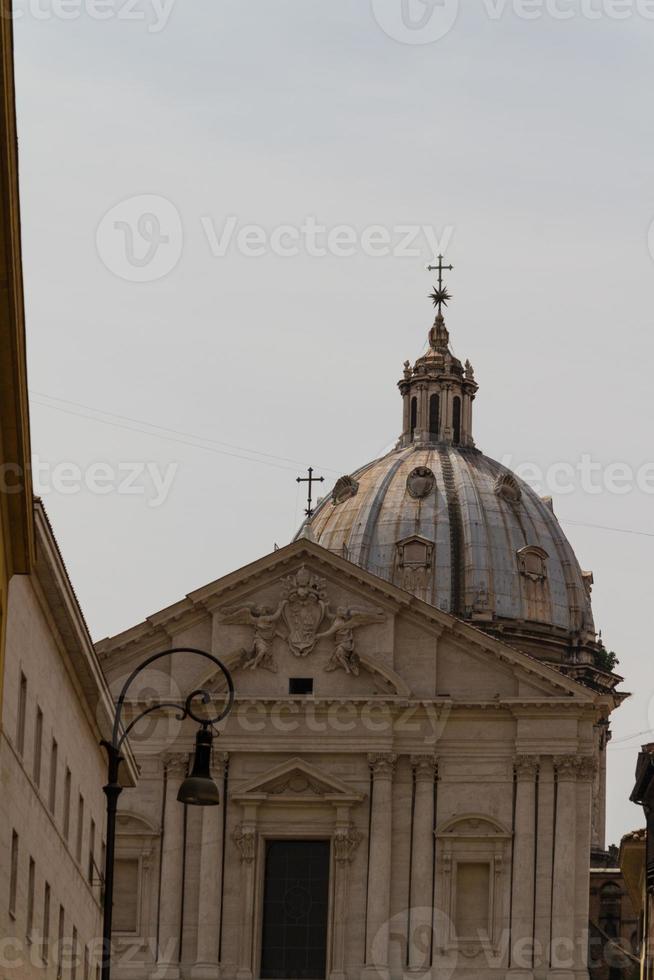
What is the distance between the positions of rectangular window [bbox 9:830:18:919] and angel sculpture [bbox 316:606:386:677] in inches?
1634

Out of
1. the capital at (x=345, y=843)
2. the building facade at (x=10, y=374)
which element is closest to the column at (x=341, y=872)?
the capital at (x=345, y=843)

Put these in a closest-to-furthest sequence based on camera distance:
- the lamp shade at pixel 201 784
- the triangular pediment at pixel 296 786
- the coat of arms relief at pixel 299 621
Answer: the lamp shade at pixel 201 784
the triangular pediment at pixel 296 786
the coat of arms relief at pixel 299 621

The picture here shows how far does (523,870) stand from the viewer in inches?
2990

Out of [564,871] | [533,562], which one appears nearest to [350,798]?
[564,871]

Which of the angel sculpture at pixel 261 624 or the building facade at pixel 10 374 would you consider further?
the angel sculpture at pixel 261 624

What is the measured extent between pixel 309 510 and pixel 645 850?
61468 mm

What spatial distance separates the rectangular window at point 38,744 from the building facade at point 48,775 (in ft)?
0.10

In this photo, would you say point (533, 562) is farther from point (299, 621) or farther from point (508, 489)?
point (299, 621)

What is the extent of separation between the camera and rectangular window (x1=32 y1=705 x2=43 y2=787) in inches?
1511

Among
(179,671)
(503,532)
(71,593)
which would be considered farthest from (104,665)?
(503,532)

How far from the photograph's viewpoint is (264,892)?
77.4 metres

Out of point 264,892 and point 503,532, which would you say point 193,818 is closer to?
point 264,892

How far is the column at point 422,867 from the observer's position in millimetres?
74812

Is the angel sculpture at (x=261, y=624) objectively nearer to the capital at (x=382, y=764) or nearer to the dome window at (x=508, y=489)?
the capital at (x=382, y=764)
